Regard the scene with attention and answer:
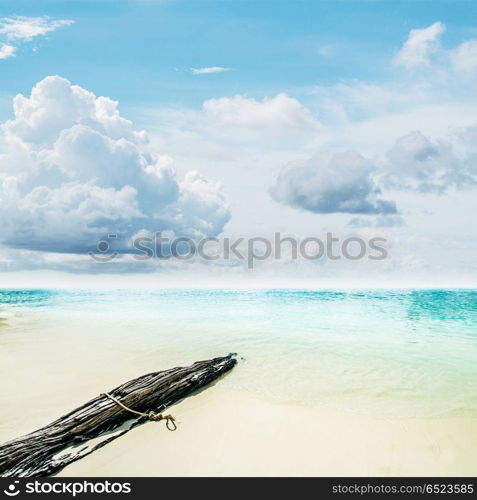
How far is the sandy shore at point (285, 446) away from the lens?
17.2 feet

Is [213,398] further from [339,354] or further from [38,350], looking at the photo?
[38,350]

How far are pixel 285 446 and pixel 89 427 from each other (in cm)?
342

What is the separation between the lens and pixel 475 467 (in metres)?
5.42

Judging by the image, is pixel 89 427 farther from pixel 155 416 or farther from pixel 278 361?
pixel 278 361

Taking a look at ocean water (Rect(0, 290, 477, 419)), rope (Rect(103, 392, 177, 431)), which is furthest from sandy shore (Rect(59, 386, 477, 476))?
ocean water (Rect(0, 290, 477, 419))

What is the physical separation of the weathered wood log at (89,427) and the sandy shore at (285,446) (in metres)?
0.23

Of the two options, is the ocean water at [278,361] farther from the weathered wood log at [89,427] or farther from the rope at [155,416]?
the rope at [155,416]

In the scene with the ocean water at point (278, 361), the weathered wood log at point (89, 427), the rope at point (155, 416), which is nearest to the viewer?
the weathered wood log at point (89, 427)

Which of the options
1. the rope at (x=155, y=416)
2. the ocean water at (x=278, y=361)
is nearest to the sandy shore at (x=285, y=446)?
the rope at (x=155, y=416)

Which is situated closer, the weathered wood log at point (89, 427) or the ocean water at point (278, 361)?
the weathered wood log at point (89, 427)

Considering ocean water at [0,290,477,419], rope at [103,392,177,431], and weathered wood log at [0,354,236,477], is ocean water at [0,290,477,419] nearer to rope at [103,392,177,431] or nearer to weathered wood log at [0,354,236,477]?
weathered wood log at [0,354,236,477]

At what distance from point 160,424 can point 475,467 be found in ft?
17.7
